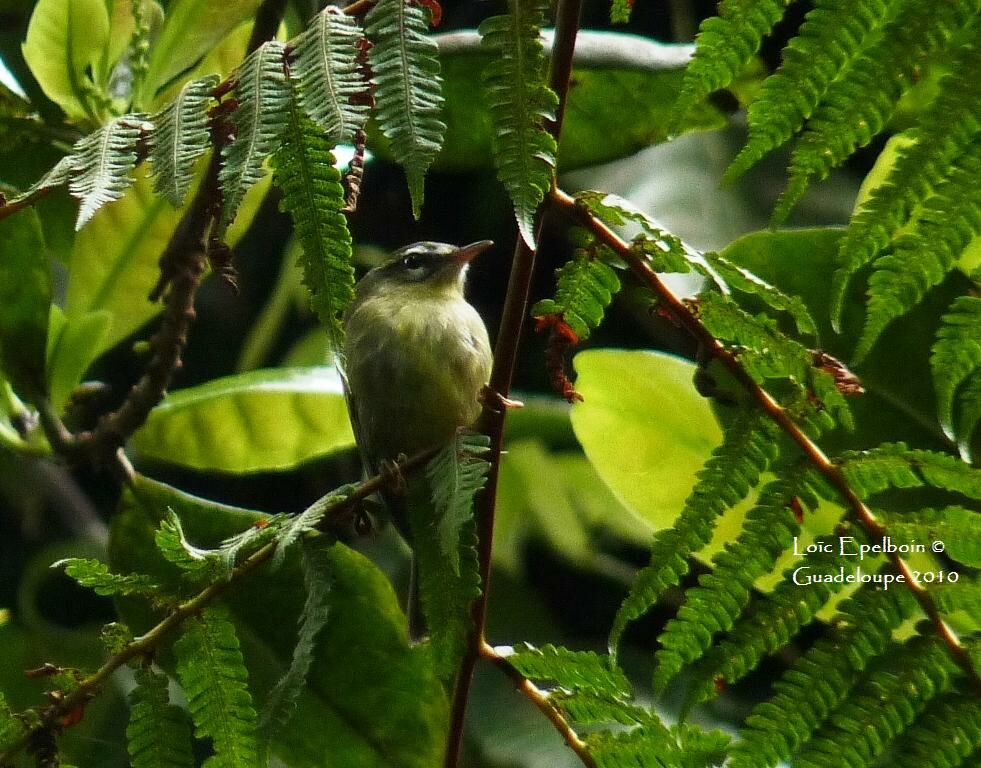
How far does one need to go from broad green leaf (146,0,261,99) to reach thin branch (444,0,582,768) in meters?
0.86

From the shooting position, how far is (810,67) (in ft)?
3.27

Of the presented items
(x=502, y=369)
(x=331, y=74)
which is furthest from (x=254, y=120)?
(x=502, y=369)

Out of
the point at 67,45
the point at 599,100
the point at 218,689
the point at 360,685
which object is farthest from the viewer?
the point at 599,100

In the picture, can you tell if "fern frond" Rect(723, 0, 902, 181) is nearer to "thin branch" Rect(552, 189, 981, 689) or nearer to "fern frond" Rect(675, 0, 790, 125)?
"fern frond" Rect(675, 0, 790, 125)

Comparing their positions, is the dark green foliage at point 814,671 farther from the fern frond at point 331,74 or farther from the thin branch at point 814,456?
the fern frond at point 331,74

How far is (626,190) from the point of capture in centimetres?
254

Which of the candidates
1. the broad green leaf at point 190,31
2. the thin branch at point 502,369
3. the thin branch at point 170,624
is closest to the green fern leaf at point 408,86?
the thin branch at point 502,369

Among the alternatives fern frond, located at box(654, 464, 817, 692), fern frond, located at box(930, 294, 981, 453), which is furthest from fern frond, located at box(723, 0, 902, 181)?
fern frond, located at box(654, 464, 817, 692)

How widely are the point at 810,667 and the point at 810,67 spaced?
595 mm

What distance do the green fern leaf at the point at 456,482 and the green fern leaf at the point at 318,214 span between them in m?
0.22

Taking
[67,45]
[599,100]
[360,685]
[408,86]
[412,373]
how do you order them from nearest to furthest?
1. [408,86]
2. [360,685]
3. [67,45]
4. [599,100]
5. [412,373]

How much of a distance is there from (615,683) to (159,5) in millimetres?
1472

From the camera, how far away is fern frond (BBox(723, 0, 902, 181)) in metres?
0.98

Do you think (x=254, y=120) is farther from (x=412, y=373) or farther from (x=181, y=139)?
(x=412, y=373)
